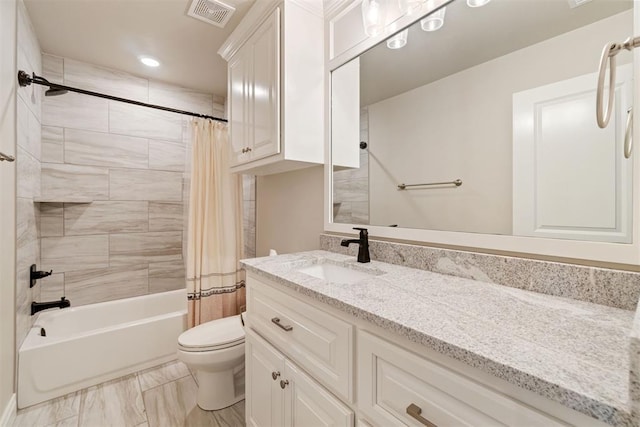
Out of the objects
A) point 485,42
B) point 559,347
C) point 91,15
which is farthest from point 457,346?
point 91,15

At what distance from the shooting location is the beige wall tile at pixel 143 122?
2541 millimetres

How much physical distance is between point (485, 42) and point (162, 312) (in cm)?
316

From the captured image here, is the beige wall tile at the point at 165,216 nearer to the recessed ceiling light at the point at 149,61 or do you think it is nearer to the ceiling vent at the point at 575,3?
the recessed ceiling light at the point at 149,61

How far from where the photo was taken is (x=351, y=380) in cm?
77

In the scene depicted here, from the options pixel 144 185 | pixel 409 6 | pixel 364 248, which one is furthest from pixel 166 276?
pixel 409 6

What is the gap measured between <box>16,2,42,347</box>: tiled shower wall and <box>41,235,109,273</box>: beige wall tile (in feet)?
0.27

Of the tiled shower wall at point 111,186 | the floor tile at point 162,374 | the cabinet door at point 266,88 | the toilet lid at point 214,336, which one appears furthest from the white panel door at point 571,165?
the floor tile at point 162,374

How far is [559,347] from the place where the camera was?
513 millimetres

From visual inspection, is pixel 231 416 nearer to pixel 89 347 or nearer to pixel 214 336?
pixel 214 336

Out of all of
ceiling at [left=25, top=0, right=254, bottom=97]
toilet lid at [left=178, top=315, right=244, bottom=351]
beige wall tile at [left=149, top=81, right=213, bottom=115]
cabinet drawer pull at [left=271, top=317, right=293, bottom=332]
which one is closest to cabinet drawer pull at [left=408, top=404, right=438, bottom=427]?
cabinet drawer pull at [left=271, top=317, right=293, bottom=332]

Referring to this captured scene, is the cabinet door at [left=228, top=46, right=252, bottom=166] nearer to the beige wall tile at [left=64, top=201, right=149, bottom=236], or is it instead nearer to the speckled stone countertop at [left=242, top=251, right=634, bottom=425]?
the speckled stone countertop at [left=242, top=251, right=634, bottom=425]

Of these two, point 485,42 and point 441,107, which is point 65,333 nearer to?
point 441,107

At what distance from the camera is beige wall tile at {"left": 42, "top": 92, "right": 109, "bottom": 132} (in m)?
2.26

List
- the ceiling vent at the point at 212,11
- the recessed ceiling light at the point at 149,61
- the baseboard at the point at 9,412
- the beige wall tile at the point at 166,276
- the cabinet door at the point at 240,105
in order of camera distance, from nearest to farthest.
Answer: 1. the baseboard at the point at 9,412
2. the ceiling vent at the point at 212,11
3. the cabinet door at the point at 240,105
4. the recessed ceiling light at the point at 149,61
5. the beige wall tile at the point at 166,276
